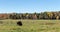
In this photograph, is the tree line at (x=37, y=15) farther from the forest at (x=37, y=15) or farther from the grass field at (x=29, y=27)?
the grass field at (x=29, y=27)

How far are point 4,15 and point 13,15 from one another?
6.43m

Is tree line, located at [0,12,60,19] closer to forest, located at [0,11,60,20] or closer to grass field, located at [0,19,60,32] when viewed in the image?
forest, located at [0,11,60,20]

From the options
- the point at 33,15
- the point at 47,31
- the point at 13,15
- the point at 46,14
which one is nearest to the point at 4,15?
the point at 13,15

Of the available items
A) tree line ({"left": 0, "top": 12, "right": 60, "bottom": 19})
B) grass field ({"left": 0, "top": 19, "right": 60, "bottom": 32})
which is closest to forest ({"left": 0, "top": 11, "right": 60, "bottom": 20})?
tree line ({"left": 0, "top": 12, "right": 60, "bottom": 19})

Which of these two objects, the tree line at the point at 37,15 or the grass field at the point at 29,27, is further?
the tree line at the point at 37,15

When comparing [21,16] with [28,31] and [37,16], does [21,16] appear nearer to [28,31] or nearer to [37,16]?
[37,16]

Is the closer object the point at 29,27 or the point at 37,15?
the point at 29,27

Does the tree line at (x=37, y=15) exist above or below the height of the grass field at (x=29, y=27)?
below

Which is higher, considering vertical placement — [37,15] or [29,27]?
[29,27]

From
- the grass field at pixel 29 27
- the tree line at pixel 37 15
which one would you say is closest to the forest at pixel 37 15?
the tree line at pixel 37 15

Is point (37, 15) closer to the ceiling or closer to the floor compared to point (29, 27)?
closer to the floor

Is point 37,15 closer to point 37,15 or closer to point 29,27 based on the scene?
point 37,15

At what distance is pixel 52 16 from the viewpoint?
73188 millimetres

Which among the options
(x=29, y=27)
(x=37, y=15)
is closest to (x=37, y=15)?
(x=37, y=15)
